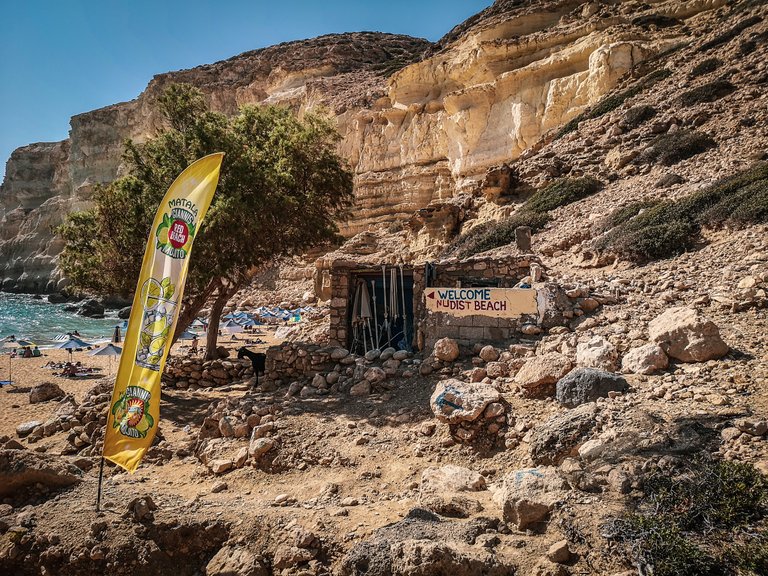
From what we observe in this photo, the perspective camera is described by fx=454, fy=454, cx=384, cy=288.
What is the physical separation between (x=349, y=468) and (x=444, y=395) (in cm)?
157

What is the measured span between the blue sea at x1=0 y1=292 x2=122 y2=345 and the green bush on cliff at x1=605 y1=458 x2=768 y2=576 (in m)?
32.2

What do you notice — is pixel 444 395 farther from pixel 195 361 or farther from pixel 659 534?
pixel 195 361

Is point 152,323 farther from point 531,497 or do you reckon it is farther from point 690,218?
point 690,218

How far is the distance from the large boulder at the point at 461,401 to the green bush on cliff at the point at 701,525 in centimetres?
235

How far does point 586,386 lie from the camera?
18.5ft

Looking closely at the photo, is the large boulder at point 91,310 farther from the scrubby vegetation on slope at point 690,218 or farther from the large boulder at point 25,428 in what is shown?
the scrubby vegetation on slope at point 690,218

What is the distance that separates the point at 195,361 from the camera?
38.8 ft

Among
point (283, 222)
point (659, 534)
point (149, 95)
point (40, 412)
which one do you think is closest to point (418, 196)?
point (283, 222)

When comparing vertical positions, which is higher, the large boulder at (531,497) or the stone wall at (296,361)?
the stone wall at (296,361)

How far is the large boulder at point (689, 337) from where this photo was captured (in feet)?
18.2

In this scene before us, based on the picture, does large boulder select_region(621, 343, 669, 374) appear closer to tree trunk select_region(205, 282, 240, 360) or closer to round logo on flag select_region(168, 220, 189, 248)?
round logo on flag select_region(168, 220, 189, 248)

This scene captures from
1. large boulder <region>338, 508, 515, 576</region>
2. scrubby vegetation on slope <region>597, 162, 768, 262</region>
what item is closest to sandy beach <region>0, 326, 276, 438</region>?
large boulder <region>338, 508, 515, 576</region>

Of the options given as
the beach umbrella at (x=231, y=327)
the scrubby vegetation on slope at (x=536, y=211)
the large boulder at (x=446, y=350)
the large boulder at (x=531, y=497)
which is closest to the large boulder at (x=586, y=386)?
the large boulder at (x=531, y=497)

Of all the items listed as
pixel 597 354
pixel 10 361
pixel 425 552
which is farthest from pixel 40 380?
pixel 597 354
